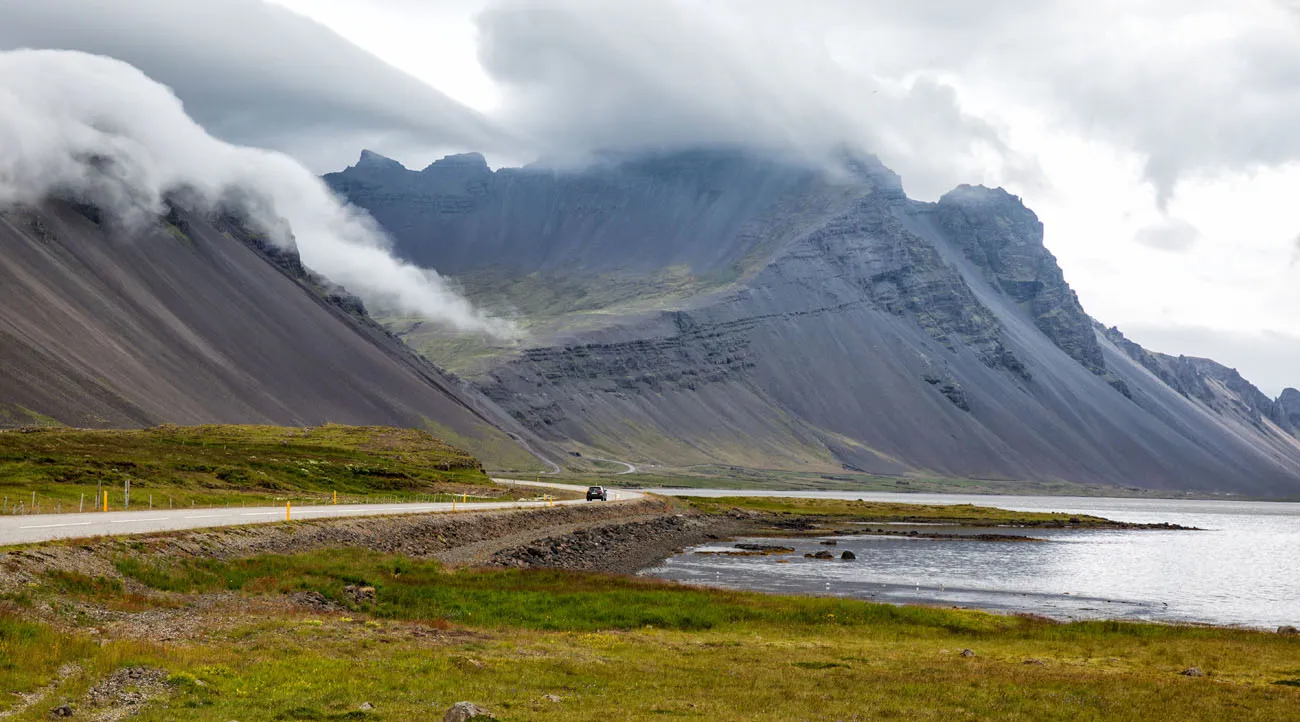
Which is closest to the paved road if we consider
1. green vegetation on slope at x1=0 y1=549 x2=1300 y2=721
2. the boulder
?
green vegetation on slope at x1=0 y1=549 x2=1300 y2=721

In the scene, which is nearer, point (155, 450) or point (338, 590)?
point (338, 590)

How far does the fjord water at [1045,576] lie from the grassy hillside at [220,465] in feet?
120

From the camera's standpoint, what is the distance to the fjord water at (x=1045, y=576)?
6775 cm

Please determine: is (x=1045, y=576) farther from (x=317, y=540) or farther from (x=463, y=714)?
(x=463, y=714)

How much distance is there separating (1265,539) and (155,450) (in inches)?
6209

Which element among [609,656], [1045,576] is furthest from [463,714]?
[1045,576]

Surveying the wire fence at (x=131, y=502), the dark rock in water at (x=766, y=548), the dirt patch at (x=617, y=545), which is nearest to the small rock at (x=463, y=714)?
the dirt patch at (x=617, y=545)

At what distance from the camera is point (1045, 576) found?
9131 cm

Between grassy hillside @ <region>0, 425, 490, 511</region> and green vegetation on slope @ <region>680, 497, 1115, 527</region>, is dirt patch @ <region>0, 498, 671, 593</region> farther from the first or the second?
green vegetation on slope @ <region>680, 497, 1115, 527</region>

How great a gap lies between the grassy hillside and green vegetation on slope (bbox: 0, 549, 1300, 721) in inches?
1273

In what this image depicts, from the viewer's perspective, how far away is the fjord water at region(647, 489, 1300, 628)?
67750 mm

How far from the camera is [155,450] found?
110312 mm

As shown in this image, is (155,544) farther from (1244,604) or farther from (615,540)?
(1244,604)

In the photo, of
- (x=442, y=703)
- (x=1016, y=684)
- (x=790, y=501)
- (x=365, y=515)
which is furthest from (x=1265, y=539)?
(x=442, y=703)
